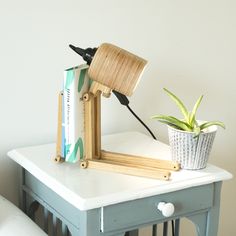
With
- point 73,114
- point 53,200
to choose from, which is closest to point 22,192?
point 53,200

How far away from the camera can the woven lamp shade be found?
3.69 feet

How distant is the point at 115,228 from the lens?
110cm

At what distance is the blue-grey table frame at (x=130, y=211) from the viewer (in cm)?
108

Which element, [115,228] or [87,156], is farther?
[87,156]

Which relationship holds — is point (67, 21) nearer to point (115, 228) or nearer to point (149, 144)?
point (149, 144)

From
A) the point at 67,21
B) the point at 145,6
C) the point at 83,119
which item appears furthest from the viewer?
the point at 145,6

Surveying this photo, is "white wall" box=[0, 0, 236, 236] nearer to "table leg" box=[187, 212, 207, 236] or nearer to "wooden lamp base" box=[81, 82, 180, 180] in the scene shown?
"wooden lamp base" box=[81, 82, 180, 180]

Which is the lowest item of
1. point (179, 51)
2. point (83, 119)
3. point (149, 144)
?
point (149, 144)

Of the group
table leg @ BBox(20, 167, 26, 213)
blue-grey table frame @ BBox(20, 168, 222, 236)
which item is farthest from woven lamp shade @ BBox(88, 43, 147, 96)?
table leg @ BBox(20, 167, 26, 213)

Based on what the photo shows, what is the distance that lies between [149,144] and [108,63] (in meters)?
0.36

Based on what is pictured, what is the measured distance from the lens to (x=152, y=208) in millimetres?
1133

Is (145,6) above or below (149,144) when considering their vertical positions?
above

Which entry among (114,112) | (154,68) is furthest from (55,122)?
(154,68)

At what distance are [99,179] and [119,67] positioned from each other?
0.84ft
